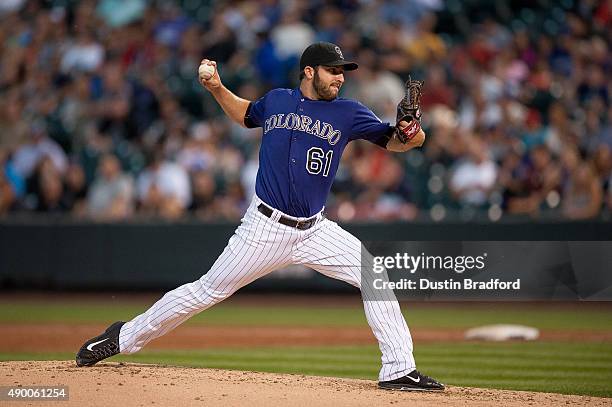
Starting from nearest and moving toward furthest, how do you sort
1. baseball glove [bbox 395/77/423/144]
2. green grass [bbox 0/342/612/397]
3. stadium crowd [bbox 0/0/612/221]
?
baseball glove [bbox 395/77/423/144], green grass [bbox 0/342/612/397], stadium crowd [bbox 0/0/612/221]

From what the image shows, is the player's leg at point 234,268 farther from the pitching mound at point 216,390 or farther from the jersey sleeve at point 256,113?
the jersey sleeve at point 256,113

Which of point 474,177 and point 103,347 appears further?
point 474,177

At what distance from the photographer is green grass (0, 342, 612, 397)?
7801 millimetres

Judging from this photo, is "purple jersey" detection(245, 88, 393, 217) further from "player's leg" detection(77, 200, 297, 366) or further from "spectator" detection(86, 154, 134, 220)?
"spectator" detection(86, 154, 134, 220)

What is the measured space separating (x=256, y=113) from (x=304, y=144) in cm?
50

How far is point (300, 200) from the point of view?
6383 millimetres

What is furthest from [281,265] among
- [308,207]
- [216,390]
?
[216,390]

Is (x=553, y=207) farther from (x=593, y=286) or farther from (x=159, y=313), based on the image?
(x=159, y=313)

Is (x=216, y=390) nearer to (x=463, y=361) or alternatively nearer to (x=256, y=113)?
(x=256, y=113)

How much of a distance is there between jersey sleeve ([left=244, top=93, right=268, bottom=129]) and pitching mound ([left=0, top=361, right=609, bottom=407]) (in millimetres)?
1667

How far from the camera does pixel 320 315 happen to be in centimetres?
1273

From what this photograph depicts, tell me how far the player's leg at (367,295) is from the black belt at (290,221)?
0.24ft

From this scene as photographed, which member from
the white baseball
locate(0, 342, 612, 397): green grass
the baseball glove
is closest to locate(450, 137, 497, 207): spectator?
locate(0, 342, 612, 397): green grass

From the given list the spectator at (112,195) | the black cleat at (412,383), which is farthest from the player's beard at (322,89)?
the spectator at (112,195)
